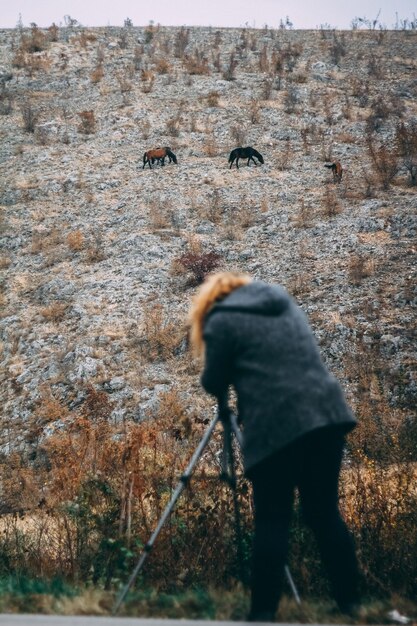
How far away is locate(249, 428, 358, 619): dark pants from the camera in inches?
96.3

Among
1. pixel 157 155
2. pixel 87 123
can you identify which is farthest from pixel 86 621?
pixel 87 123

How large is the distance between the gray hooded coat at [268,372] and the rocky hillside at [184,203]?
4.99m

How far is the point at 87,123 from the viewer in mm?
16531

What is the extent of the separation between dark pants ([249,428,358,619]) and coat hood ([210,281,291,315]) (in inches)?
24.2

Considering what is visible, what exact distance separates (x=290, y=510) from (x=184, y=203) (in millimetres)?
11235

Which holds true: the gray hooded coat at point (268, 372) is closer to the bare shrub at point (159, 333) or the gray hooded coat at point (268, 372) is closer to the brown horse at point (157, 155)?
the bare shrub at point (159, 333)

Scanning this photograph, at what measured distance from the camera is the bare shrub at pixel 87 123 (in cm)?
1642

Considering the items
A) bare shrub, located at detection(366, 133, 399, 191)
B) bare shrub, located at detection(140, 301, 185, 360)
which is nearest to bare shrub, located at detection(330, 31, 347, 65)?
bare shrub, located at detection(366, 133, 399, 191)

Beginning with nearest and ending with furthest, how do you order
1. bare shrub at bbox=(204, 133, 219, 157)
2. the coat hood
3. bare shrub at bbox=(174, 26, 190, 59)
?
the coat hood → bare shrub at bbox=(204, 133, 219, 157) → bare shrub at bbox=(174, 26, 190, 59)

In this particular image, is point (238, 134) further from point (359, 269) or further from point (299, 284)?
point (359, 269)

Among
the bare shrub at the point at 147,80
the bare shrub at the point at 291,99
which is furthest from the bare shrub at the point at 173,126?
the bare shrub at the point at 291,99

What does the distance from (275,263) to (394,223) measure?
265 cm

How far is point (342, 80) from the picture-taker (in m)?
18.7

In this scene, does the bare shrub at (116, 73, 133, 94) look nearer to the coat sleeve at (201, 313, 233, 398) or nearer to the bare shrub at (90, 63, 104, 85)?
the bare shrub at (90, 63, 104, 85)
